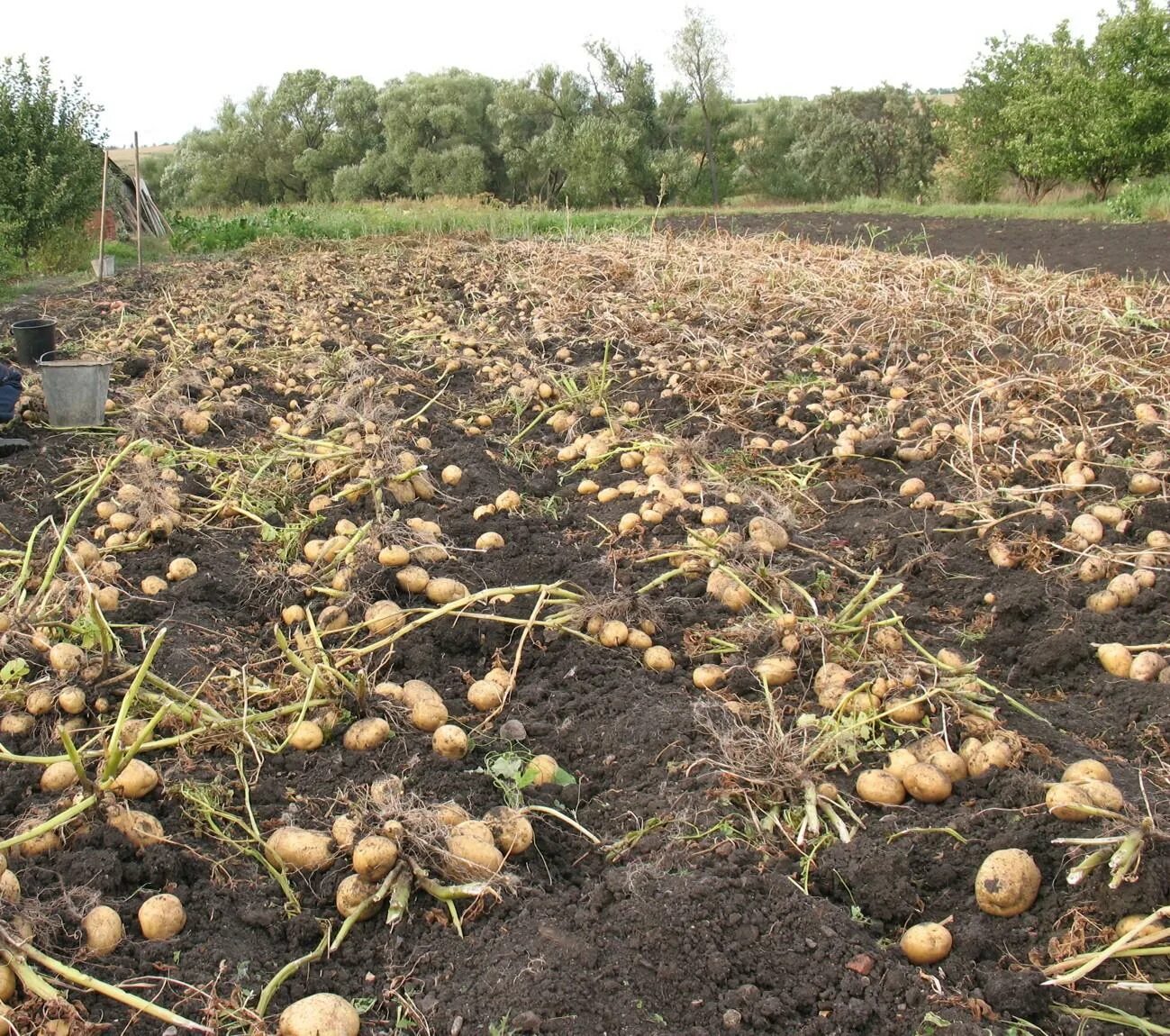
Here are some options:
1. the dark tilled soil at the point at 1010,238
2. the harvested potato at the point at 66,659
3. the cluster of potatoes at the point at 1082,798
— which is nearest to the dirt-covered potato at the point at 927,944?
the cluster of potatoes at the point at 1082,798

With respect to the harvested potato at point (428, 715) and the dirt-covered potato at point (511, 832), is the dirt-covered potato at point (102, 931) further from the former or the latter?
the harvested potato at point (428, 715)

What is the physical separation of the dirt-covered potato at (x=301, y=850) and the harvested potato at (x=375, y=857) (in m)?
0.14

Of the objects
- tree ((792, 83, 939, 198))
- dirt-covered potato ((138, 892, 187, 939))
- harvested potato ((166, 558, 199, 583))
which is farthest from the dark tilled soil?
tree ((792, 83, 939, 198))

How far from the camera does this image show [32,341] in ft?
20.6

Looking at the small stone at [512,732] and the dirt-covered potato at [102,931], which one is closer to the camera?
the dirt-covered potato at [102,931]

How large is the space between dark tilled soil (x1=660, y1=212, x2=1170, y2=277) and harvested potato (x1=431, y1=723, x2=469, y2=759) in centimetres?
707

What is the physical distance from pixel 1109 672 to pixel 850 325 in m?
3.55

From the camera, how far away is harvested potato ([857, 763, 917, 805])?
223 centimetres

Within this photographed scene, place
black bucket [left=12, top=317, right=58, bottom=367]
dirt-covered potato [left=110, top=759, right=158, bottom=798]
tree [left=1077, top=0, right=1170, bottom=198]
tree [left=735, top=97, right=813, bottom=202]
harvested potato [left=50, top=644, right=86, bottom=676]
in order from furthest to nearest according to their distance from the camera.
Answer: tree [left=735, top=97, right=813, bottom=202]
tree [left=1077, top=0, right=1170, bottom=198]
black bucket [left=12, top=317, right=58, bottom=367]
harvested potato [left=50, top=644, right=86, bottom=676]
dirt-covered potato [left=110, top=759, right=158, bottom=798]

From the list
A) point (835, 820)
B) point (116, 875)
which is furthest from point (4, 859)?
point (835, 820)

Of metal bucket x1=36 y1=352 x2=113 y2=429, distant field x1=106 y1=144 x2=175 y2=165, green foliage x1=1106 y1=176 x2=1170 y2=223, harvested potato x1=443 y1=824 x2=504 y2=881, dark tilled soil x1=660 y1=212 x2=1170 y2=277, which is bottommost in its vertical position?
harvested potato x1=443 y1=824 x2=504 y2=881

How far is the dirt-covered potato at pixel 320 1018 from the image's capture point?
1.64 meters

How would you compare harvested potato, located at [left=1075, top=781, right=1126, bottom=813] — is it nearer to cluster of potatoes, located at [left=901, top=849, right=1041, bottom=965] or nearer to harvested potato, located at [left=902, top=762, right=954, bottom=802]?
cluster of potatoes, located at [left=901, top=849, right=1041, bottom=965]

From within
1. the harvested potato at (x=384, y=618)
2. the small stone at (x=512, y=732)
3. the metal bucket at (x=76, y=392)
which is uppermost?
the metal bucket at (x=76, y=392)
